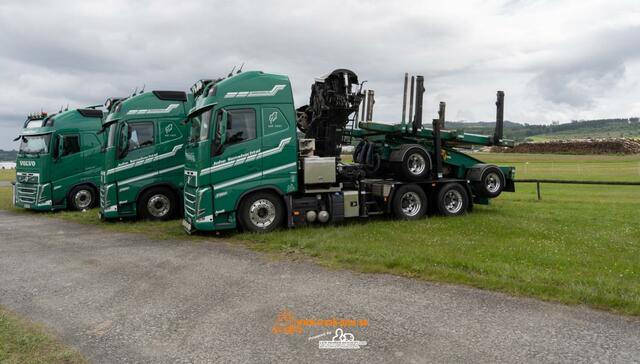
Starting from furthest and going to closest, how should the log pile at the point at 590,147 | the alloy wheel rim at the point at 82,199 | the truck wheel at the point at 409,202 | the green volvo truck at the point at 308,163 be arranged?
the log pile at the point at 590,147 → the alloy wheel rim at the point at 82,199 → the truck wheel at the point at 409,202 → the green volvo truck at the point at 308,163

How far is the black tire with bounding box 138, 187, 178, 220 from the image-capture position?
14117mm

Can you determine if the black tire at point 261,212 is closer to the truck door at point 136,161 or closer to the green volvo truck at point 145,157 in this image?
the green volvo truck at point 145,157

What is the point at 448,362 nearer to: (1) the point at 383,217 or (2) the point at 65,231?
(1) the point at 383,217

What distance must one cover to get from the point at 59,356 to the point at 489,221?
391 inches

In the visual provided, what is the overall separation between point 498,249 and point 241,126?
5809mm

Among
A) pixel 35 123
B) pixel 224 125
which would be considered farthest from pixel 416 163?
pixel 35 123

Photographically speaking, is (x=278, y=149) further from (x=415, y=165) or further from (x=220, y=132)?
(x=415, y=165)

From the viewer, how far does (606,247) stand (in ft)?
29.1

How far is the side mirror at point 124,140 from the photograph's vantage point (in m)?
13.8

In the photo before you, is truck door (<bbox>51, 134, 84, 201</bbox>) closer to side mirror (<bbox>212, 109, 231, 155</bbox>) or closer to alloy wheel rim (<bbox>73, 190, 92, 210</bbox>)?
alloy wheel rim (<bbox>73, 190, 92, 210</bbox>)

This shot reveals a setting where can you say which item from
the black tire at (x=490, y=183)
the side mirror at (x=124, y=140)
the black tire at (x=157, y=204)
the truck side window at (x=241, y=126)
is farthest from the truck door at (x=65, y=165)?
the black tire at (x=490, y=183)

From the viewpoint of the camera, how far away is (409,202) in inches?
509

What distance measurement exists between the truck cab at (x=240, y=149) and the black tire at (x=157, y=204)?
10.7 feet

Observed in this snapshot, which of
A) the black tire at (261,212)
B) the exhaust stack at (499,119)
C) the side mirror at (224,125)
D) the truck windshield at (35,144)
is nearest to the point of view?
the side mirror at (224,125)
